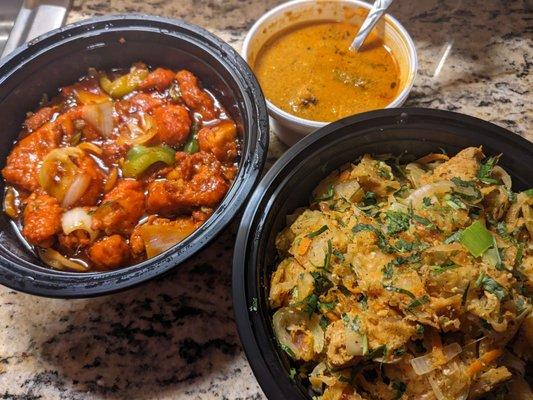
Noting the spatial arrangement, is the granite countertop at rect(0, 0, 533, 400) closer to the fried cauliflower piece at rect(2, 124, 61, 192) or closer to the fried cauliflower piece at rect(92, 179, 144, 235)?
the fried cauliflower piece at rect(92, 179, 144, 235)

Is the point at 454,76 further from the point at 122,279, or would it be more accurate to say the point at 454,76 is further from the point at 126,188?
the point at 122,279

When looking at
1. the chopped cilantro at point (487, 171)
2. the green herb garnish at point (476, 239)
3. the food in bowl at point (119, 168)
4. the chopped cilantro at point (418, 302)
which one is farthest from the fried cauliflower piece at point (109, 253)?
the chopped cilantro at point (487, 171)

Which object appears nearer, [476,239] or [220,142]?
[476,239]

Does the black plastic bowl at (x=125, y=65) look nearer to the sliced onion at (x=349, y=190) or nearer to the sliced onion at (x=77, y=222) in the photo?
the sliced onion at (x=77, y=222)

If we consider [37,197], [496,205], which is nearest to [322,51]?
[496,205]

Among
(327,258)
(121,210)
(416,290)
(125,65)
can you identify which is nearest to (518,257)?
(416,290)

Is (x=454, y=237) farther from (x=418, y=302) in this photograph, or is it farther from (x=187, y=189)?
(x=187, y=189)
